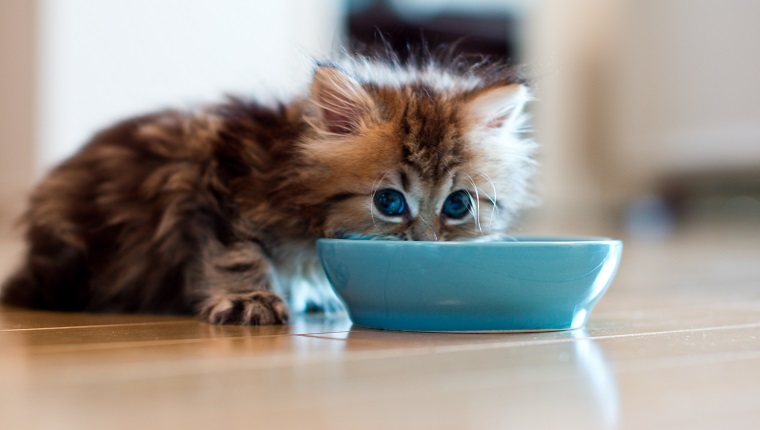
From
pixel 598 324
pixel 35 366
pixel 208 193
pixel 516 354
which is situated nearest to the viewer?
pixel 35 366

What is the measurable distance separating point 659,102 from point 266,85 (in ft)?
17.5

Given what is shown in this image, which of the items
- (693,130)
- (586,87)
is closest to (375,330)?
(693,130)

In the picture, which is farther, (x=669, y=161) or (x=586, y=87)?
(x=586, y=87)

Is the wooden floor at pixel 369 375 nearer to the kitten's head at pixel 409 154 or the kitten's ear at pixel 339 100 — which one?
the kitten's head at pixel 409 154

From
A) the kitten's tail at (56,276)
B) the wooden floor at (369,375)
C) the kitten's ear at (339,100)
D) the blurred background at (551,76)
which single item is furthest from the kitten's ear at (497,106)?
the blurred background at (551,76)

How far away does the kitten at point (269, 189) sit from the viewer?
181 cm

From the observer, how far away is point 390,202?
1.79 metres

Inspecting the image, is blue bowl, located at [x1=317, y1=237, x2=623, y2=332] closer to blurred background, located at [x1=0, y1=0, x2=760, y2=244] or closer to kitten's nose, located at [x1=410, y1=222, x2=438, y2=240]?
kitten's nose, located at [x1=410, y1=222, x2=438, y2=240]

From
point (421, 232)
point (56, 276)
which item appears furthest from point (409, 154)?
point (56, 276)

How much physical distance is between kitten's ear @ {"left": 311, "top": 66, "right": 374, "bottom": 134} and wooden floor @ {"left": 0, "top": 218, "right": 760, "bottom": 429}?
455 millimetres

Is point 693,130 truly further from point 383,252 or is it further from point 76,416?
point 76,416

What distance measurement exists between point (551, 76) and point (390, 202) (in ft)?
9.49

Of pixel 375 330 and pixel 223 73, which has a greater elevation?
pixel 223 73

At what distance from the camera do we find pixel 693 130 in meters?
6.52
